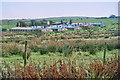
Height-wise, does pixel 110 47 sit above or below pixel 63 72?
below

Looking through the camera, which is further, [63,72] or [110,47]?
[110,47]

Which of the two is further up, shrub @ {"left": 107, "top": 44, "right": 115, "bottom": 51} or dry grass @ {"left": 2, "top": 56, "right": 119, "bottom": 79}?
dry grass @ {"left": 2, "top": 56, "right": 119, "bottom": 79}

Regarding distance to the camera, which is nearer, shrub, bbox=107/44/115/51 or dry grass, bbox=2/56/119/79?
dry grass, bbox=2/56/119/79

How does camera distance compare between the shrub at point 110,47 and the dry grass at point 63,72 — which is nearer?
the dry grass at point 63,72

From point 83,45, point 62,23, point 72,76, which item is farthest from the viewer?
point 62,23

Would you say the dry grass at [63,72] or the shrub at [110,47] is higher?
the dry grass at [63,72]

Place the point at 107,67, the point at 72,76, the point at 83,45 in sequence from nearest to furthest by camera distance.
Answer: the point at 72,76 → the point at 107,67 → the point at 83,45

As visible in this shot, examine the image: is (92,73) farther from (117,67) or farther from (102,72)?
(117,67)

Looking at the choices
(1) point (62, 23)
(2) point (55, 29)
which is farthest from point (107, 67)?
(1) point (62, 23)

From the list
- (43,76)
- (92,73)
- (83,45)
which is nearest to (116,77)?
(92,73)

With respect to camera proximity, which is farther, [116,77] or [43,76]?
[116,77]

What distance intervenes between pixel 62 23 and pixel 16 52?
211 ft

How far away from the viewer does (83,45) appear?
14.1 meters

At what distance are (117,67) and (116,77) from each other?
0.91 ft
